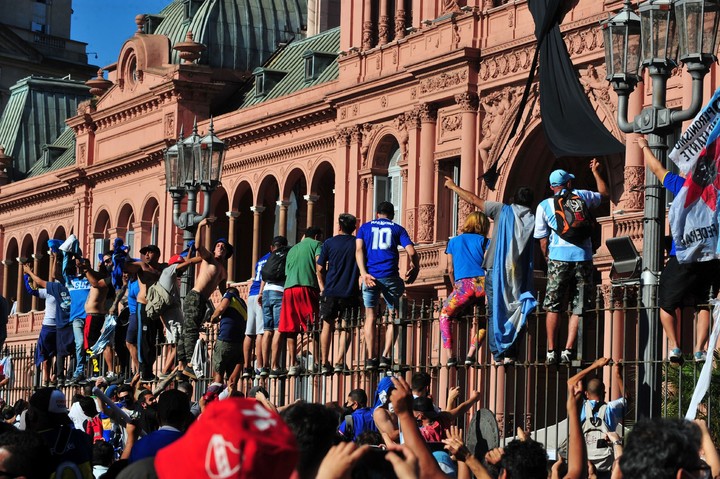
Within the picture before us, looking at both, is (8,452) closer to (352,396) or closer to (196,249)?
(352,396)

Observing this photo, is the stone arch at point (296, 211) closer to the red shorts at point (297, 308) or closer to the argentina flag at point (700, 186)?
the red shorts at point (297, 308)

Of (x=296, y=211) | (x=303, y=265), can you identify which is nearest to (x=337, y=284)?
(x=303, y=265)

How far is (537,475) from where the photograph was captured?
7.84 m

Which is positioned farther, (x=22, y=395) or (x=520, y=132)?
(x=520, y=132)

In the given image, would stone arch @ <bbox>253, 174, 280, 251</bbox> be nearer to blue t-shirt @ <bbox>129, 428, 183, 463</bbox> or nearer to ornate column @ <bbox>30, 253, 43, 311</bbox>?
ornate column @ <bbox>30, 253, 43, 311</bbox>

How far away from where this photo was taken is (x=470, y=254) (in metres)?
17.2

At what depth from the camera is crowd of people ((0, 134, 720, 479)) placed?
20.0ft

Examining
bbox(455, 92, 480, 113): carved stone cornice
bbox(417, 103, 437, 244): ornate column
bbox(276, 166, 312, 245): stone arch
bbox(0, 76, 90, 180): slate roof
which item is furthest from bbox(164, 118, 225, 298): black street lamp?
bbox(0, 76, 90, 180): slate roof

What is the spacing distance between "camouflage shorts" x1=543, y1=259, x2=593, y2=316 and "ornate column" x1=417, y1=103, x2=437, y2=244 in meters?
20.0

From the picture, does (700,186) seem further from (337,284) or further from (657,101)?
(337,284)

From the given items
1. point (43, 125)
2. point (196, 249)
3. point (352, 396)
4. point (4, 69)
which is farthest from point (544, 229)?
point (4, 69)

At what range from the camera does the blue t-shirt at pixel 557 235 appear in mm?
15156

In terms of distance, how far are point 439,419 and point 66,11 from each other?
229 ft

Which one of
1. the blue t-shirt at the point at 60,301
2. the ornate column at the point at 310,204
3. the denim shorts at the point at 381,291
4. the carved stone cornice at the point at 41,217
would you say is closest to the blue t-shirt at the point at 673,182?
the denim shorts at the point at 381,291
